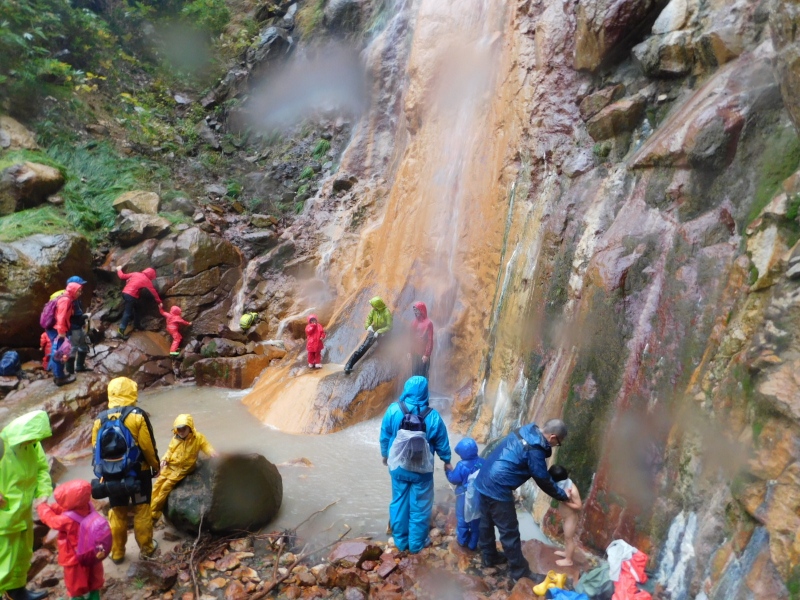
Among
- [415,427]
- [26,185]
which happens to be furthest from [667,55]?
[26,185]

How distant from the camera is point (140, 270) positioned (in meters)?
12.6

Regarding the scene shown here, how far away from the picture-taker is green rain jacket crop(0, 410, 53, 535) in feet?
12.3

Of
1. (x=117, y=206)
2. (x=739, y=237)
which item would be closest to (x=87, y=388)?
(x=117, y=206)

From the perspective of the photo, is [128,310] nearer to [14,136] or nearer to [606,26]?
[14,136]

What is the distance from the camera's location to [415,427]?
4.65 metres

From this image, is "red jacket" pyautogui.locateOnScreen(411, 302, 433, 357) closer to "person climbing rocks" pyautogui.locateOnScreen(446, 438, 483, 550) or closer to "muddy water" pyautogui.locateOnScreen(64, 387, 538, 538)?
"muddy water" pyautogui.locateOnScreen(64, 387, 538, 538)

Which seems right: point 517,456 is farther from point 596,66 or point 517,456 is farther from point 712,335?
point 596,66

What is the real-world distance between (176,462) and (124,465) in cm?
64

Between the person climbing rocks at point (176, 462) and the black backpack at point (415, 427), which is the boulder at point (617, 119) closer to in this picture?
the black backpack at point (415, 427)

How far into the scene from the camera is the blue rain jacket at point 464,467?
4801 mm

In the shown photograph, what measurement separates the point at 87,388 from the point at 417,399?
7.32m

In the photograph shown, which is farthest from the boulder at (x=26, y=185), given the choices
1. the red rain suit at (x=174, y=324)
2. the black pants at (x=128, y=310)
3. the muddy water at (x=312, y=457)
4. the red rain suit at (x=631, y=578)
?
the red rain suit at (x=631, y=578)

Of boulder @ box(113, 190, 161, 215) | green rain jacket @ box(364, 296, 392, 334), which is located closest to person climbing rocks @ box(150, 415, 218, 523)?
green rain jacket @ box(364, 296, 392, 334)

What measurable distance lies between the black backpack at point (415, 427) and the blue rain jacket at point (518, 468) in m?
0.66
